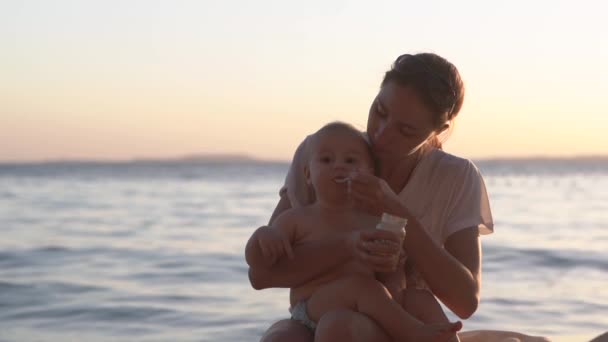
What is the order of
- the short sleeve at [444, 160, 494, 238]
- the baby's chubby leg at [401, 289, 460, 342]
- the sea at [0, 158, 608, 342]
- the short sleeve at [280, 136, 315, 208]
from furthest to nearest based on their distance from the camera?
the sea at [0, 158, 608, 342]
the short sleeve at [280, 136, 315, 208]
the short sleeve at [444, 160, 494, 238]
the baby's chubby leg at [401, 289, 460, 342]

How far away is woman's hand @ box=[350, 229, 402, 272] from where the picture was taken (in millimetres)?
3262

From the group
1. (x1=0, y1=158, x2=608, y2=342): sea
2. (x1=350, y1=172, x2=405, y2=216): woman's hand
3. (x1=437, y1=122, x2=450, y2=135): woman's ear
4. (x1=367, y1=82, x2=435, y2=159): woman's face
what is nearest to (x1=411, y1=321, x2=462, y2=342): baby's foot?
(x1=350, y1=172, x2=405, y2=216): woman's hand

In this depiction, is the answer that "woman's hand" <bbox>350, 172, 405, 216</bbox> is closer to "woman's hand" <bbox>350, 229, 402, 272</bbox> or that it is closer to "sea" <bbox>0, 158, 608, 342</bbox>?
"woman's hand" <bbox>350, 229, 402, 272</bbox>

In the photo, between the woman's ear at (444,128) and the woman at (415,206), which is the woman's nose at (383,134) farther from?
the woman's ear at (444,128)

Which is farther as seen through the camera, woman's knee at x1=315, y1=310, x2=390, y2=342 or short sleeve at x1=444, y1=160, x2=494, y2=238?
short sleeve at x1=444, y1=160, x2=494, y2=238

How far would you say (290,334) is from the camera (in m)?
3.52

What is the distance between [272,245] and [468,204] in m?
0.82

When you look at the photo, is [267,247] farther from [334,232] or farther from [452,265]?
[452,265]

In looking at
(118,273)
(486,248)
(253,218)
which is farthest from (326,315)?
(253,218)

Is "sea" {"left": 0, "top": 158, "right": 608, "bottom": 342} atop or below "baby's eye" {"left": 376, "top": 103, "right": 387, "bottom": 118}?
below

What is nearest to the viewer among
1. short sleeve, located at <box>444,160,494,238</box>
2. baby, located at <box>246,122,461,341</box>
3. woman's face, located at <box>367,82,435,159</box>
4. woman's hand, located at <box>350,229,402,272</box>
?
woman's hand, located at <box>350,229,402,272</box>

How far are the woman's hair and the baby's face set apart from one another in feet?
0.92

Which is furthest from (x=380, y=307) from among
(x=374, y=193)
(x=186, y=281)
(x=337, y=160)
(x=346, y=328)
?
(x=186, y=281)

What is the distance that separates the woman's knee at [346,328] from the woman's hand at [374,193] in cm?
38
